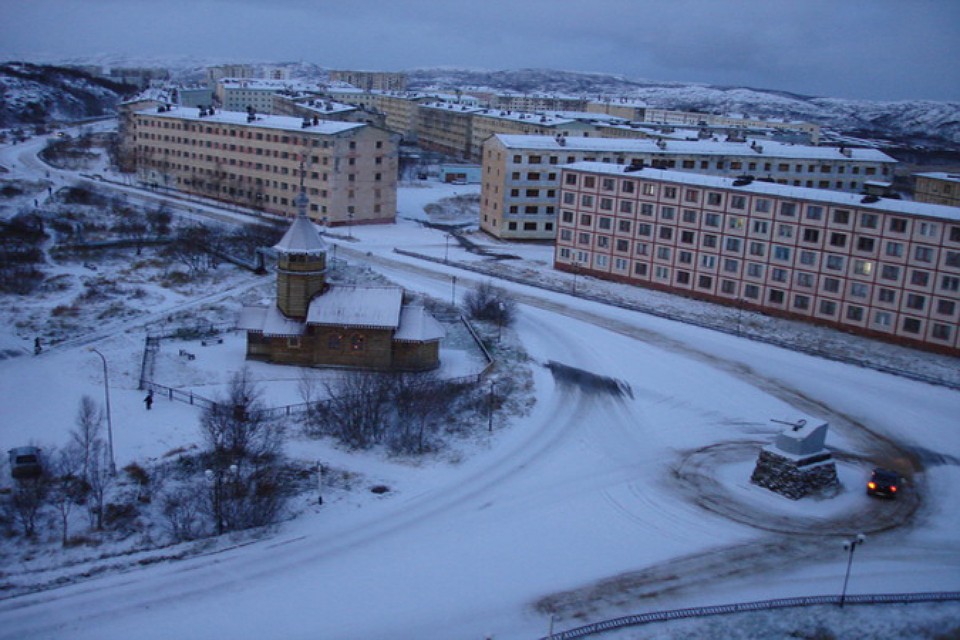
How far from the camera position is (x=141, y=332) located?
44406 mm

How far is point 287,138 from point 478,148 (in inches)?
2301

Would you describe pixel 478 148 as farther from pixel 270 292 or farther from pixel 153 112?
pixel 270 292

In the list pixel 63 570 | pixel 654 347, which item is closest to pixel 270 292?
pixel 654 347

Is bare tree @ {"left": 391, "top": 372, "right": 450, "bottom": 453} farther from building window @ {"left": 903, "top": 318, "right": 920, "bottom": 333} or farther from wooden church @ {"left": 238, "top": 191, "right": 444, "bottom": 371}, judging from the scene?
building window @ {"left": 903, "top": 318, "right": 920, "bottom": 333}

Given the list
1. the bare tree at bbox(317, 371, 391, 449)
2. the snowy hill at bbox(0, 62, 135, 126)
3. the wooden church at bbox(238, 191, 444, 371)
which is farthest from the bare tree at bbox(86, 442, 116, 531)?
the snowy hill at bbox(0, 62, 135, 126)

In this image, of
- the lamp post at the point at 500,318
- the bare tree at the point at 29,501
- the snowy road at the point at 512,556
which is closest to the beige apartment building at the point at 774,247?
the snowy road at the point at 512,556

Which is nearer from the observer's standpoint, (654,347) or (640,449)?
(640,449)

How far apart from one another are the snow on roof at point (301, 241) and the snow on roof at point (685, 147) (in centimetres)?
3826

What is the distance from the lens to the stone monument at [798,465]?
29.3 meters

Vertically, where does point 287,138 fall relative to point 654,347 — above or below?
above

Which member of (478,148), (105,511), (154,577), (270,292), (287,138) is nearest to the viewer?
(154,577)

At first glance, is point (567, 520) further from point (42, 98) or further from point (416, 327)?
point (42, 98)

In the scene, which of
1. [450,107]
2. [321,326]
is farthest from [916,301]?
[450,107]

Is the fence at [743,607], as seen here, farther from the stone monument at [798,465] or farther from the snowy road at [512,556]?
the stone monument at [798,465]
